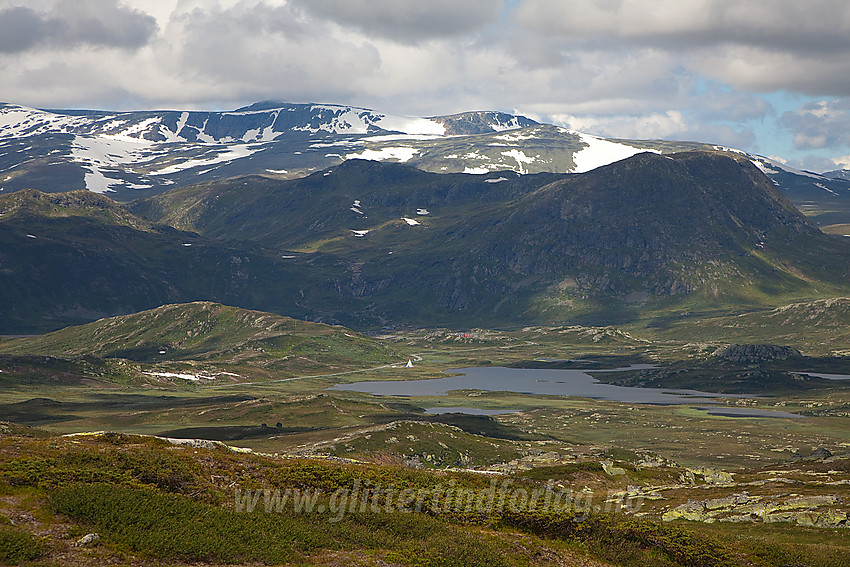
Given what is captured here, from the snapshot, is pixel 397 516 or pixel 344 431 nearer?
pixel 397 516

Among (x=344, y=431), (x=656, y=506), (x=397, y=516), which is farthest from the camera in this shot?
(x=344, y=431)

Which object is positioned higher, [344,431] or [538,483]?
[538,483]

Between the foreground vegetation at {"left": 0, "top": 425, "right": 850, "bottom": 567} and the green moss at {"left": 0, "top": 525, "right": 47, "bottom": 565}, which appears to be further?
the foreground vegetation at {"left": 0, "top": 425, "right": 850, "bottom": 567}

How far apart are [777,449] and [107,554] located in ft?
522

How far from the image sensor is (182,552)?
3709cm

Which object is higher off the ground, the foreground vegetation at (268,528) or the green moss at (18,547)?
the green moss at (18,547)

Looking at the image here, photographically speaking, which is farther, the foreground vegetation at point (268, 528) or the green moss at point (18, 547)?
the foreground vegetation at point (268, 528)

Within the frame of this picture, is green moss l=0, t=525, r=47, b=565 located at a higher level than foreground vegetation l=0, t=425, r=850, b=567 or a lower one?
higher

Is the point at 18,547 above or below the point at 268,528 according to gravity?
above

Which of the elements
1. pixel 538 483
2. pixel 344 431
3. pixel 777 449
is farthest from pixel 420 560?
pixel 777 449

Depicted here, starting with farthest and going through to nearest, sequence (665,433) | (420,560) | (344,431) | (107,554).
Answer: (665,433) < (344,431) < (420,560) < (107,554)

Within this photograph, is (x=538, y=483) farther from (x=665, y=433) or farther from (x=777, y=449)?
(x=665, y=433)

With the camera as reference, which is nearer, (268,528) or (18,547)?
(18,547)

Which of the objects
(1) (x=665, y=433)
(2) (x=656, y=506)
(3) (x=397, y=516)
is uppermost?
(3) (x=397, y=516)
